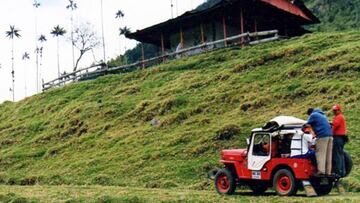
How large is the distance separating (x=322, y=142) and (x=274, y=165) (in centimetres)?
145

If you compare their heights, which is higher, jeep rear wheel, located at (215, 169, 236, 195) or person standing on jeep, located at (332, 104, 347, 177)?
person standing on jeep, located at (332, 104, 347, 177)

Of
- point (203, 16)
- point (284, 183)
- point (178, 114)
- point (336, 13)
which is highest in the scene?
point (336, 13)

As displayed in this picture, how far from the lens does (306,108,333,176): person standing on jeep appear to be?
15508mm

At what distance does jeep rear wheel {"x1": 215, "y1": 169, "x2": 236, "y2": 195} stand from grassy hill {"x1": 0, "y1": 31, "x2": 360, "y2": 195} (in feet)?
11.6

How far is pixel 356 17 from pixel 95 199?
6378 centimetres

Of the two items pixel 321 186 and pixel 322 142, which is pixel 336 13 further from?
pixel 322 142

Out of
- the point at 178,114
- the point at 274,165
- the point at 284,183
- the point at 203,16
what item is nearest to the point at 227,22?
the point at 203,16

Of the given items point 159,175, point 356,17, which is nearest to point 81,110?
point 159,175

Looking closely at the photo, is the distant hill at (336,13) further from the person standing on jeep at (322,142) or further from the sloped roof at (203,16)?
the person standing on jeep at (322,142)

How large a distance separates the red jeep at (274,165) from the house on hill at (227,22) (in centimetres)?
2875

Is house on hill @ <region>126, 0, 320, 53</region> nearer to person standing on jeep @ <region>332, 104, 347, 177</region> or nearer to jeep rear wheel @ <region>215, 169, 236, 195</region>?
jeep rear wheel @ <region>215, 169, 236, 195</region>

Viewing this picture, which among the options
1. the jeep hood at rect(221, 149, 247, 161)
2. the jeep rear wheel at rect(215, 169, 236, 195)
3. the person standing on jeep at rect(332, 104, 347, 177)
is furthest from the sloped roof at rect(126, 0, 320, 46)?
the person standing on jeep at rect(332, 104, 347, 177)

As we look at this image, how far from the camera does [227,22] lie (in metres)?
49.4

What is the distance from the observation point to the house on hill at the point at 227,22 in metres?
46.4
